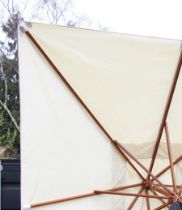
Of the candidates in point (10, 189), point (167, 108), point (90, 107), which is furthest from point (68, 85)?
point (10, 189)

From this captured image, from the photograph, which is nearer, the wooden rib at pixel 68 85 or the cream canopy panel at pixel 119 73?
the wooden rib at pixel 68 85

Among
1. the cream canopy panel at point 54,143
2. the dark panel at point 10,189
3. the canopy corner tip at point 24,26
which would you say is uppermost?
the canopy corner tip at point 24,26

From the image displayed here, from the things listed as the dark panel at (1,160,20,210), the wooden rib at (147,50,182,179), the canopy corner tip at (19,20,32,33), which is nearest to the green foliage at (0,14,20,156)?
the dark panel at (1,160,20,210)

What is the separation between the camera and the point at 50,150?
2.77 m

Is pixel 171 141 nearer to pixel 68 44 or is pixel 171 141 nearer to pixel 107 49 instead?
pixel 107 49

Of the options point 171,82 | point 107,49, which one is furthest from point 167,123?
point 107,49

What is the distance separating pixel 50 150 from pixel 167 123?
3.39 ft

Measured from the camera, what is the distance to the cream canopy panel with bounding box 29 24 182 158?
275 cm

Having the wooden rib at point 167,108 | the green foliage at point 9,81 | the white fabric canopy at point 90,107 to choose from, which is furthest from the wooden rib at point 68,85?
the green foliage at point 9,81

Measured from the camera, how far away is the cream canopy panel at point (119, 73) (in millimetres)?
2746

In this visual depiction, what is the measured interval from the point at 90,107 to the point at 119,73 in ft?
1.09

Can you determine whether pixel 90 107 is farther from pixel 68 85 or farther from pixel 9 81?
pixel 9 81

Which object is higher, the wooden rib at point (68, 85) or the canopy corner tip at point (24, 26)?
the canopy corner tip at point (24, 26)

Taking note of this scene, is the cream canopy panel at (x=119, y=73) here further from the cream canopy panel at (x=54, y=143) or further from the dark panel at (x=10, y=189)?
the dark panel at (x=10, y=189)
